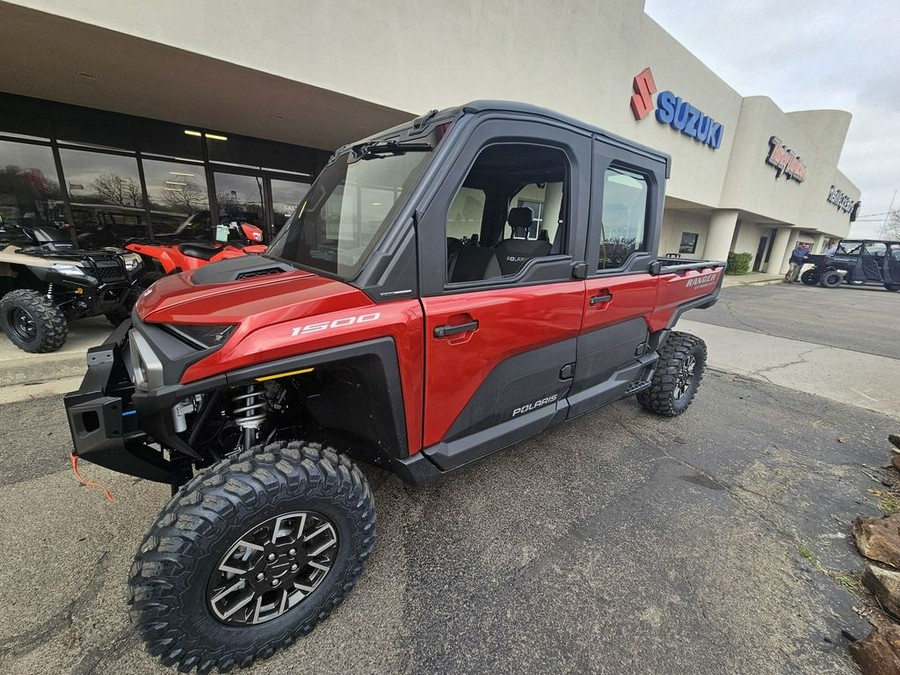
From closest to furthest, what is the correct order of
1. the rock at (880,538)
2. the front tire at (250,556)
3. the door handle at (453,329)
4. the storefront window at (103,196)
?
the front tire at (250,556) < the door handle at (453,329) < the rock at (880,538) < the storefront window at (103,196)

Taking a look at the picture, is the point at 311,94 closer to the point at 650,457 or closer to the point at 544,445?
the point at 544,445

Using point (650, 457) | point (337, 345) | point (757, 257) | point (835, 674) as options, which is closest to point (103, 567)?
point (337, 345)

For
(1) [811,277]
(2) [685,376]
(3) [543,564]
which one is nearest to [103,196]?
(3) [543,564]

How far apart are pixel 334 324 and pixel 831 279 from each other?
28831 millimetres

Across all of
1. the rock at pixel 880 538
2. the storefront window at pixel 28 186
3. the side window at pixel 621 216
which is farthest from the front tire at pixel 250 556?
the storefront window at pixel 28 186

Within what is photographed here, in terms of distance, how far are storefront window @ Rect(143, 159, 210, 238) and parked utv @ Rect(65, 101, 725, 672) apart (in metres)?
7.50

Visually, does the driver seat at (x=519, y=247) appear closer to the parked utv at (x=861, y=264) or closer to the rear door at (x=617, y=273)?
the rear door at (x=617, y=273)

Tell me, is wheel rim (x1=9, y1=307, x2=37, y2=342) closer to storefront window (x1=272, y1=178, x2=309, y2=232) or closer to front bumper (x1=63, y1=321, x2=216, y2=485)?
front bumper (x1=63, y1=321, x2=216, y2=485)

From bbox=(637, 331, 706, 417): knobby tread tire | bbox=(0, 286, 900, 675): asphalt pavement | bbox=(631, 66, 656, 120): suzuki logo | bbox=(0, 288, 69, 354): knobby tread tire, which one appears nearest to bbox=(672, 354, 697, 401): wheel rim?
bbox=(637, 331, 706, 417): knobby tread tire

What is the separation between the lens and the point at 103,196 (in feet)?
24.3

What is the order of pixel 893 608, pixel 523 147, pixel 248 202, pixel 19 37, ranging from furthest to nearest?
pixel 248 202, pixel 19 37, pixel 523 147, pixel 893 608

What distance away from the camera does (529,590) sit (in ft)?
6.32

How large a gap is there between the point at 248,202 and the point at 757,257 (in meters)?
35.7

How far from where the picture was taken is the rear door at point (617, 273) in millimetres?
2449
